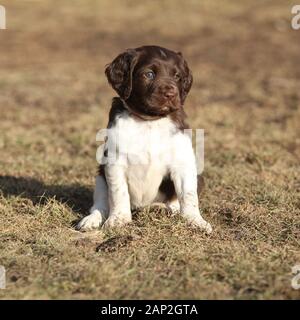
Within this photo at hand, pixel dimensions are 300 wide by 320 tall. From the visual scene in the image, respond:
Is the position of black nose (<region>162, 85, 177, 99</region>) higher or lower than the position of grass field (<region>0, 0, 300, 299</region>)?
higher

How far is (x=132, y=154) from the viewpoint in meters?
5.20

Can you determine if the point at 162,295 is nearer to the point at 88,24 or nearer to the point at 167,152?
the point at 167,152

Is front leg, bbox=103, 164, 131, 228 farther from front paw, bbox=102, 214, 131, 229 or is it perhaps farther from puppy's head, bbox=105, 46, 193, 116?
puppy's head, bbox=105, 46, 193, 116

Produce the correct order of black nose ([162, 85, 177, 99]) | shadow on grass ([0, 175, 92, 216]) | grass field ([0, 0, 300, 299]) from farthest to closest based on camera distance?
shadow on grass ([0, 175, 92, 216]) → black nose ([162, 85, 177, 99]) → grass field ([0, 0, 300, 299])

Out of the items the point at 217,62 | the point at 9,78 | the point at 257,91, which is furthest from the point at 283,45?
the point at 9,78

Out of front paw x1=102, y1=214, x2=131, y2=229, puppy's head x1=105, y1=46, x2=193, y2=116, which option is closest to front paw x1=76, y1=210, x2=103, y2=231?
front paw x1=102, y1=214, x2=131, y2=229

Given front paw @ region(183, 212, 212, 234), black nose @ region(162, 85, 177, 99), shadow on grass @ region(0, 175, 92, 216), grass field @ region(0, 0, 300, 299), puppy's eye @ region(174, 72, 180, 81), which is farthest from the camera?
shadow on grass @ region(0, 175, 92, 216)

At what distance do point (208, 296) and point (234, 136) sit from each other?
17.6 ft

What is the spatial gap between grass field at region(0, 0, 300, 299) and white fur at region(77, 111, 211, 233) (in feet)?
0.53

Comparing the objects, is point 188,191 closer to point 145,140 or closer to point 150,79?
point 145,140

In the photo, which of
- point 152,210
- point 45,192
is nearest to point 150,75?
point 152,210

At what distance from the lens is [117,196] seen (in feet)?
17.3

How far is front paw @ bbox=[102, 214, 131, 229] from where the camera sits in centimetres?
522

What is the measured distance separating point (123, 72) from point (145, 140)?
1.91 ft
